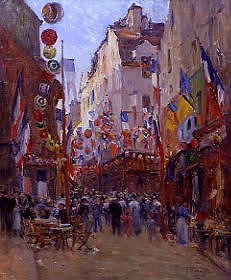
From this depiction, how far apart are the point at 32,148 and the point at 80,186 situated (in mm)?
679

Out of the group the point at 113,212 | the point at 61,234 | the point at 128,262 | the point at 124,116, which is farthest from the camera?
the point at 124,116

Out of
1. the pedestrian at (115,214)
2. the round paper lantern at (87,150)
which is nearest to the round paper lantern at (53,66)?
the round paper lantern at (87,150)

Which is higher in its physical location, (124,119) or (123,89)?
(123,89)

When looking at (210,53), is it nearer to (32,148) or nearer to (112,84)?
(112,84)

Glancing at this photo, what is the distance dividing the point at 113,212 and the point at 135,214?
243 millimetres

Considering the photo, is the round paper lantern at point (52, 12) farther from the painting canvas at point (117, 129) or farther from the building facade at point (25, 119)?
the building facade at point (25, 119)

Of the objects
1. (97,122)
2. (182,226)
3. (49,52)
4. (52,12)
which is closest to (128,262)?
(182,226)

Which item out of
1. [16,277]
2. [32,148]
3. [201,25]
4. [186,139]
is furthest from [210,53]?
[16,277]

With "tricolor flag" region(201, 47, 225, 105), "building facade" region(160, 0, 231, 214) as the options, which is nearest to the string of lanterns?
"building facade" region(160, 0, 231, 214)

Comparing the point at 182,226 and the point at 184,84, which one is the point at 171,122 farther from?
the point at 182,226

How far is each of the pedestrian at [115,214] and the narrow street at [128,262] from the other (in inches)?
4.2

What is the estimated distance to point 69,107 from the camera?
24.1 feet

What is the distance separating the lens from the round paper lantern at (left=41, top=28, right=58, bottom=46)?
23.9 ft

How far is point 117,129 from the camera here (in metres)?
7.34
